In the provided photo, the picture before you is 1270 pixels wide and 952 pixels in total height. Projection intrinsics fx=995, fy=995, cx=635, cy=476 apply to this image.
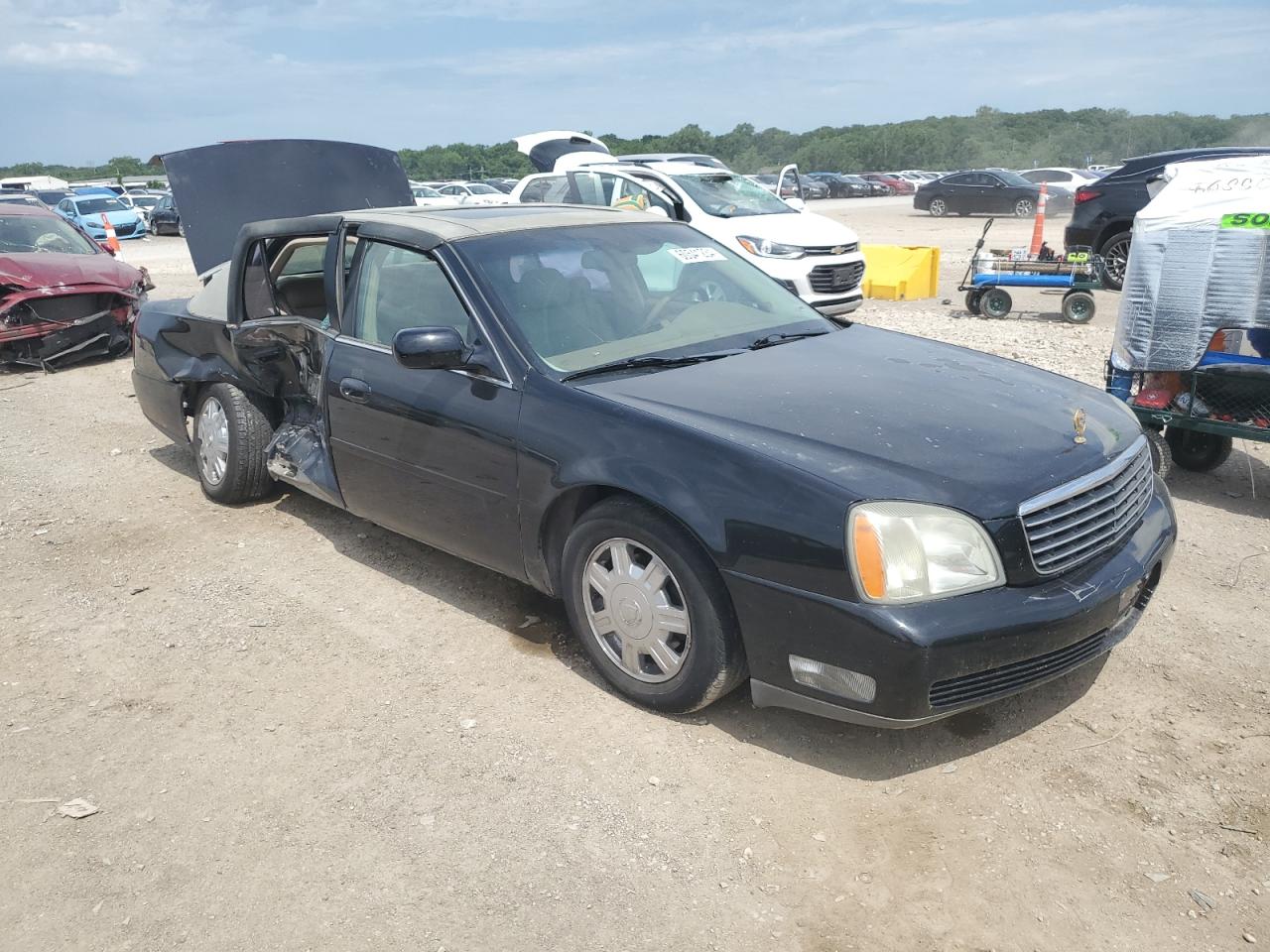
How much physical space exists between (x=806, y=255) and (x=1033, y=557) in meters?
8.44

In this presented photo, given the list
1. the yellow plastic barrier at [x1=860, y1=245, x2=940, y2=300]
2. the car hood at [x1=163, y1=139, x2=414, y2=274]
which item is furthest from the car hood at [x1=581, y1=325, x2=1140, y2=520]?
the yellow plastic barrier at [x1=860, y1=245, x2=940, y2=300]

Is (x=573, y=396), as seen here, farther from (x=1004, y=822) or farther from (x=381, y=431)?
(x=1004, y=822)

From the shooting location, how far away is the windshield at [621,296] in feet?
12.8

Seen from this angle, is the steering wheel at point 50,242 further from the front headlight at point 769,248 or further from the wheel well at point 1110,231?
the wheel well at point 1110,231

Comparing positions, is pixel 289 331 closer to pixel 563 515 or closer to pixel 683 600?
pixel 563 515

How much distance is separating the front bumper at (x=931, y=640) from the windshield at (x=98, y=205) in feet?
103

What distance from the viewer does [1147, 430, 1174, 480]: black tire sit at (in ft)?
18.0

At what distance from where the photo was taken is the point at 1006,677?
297 cm

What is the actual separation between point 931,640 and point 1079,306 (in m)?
9.32

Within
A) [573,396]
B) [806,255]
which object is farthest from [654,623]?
[806,255]

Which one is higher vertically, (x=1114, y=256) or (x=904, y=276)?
(x=1114, y=256)

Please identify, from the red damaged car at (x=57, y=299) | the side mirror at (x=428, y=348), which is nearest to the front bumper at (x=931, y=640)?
the side mirror at (x=428, y=348)

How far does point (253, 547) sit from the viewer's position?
17.2 ft

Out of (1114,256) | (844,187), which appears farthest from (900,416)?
(844,187)
